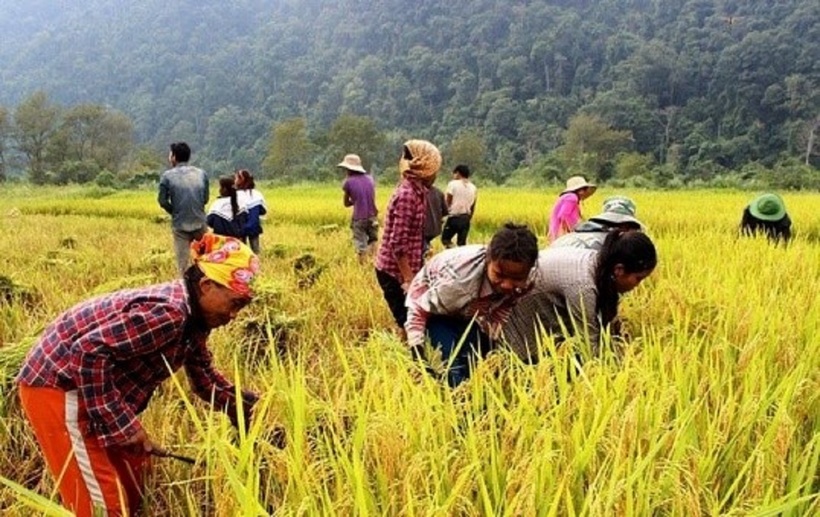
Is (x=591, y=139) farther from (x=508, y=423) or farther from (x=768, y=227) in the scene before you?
(x=508, y=423)

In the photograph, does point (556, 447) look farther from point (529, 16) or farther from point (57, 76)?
point (57, 76)

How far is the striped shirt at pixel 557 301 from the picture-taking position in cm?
265

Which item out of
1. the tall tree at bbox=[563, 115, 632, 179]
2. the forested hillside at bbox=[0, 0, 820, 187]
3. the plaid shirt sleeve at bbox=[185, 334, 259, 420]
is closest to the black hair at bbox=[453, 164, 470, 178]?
the plaid shirt sleeve at bbox=[185, 334, 259, 420]

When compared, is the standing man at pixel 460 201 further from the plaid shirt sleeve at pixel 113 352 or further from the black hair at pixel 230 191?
the plaid shirt sleeve at pixel 113 352

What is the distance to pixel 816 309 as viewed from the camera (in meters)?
2.92

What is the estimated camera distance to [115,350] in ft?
6.17

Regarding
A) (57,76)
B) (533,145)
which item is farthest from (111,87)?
(533,145)

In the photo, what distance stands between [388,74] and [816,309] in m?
71.5

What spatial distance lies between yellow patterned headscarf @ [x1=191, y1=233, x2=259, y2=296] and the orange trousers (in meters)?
0.54

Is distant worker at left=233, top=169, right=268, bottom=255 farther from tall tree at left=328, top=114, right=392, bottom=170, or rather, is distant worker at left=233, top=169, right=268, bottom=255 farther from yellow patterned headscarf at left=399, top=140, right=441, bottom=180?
tall tree at left=328, top=114, right=392, bottom=170

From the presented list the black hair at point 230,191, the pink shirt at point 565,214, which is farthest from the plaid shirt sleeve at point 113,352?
the black hair at point 230,191

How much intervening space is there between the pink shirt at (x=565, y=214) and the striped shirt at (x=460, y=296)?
6.81 ft

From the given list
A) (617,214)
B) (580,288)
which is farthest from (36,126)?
(580,288)

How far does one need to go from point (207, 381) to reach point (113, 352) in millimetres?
474
